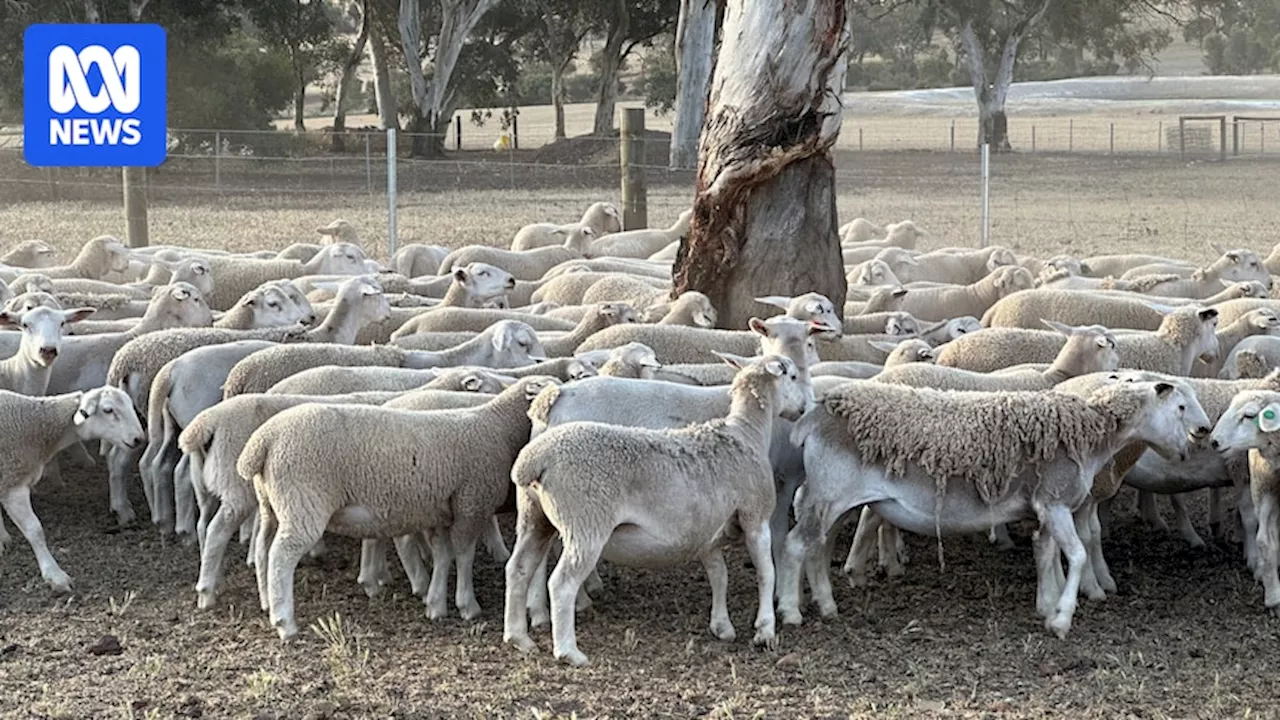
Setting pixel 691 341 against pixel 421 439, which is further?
pixel 691 341

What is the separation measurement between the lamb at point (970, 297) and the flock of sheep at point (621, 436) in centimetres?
194

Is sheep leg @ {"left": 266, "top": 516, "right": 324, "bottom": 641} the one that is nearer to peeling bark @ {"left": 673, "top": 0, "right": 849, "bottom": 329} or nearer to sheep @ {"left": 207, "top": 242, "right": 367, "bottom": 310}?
peeling bark @ {"left": 673, "top": 0, "right": 849, "bottom": 329}

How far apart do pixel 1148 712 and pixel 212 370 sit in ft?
15.9

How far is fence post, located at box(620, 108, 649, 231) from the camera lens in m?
16.8

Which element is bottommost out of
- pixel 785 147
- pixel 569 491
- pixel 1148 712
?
pixel 1148 712

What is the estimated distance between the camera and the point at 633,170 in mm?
16953

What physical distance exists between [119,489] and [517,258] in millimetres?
5887

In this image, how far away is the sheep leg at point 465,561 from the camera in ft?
23.4

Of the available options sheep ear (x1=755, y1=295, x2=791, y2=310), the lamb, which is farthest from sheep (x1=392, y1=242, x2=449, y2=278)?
sheep ear (x1=755, y1=295, x2=791, y2=310)

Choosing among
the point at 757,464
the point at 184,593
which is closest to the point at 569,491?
the point at 757,464

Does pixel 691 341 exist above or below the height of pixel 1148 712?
above

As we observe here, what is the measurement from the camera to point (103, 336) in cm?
970

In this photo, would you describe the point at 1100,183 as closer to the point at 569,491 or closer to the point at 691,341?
the point at 691,341

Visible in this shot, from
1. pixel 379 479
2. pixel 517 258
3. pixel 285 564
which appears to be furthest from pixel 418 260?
pixel 285 564
